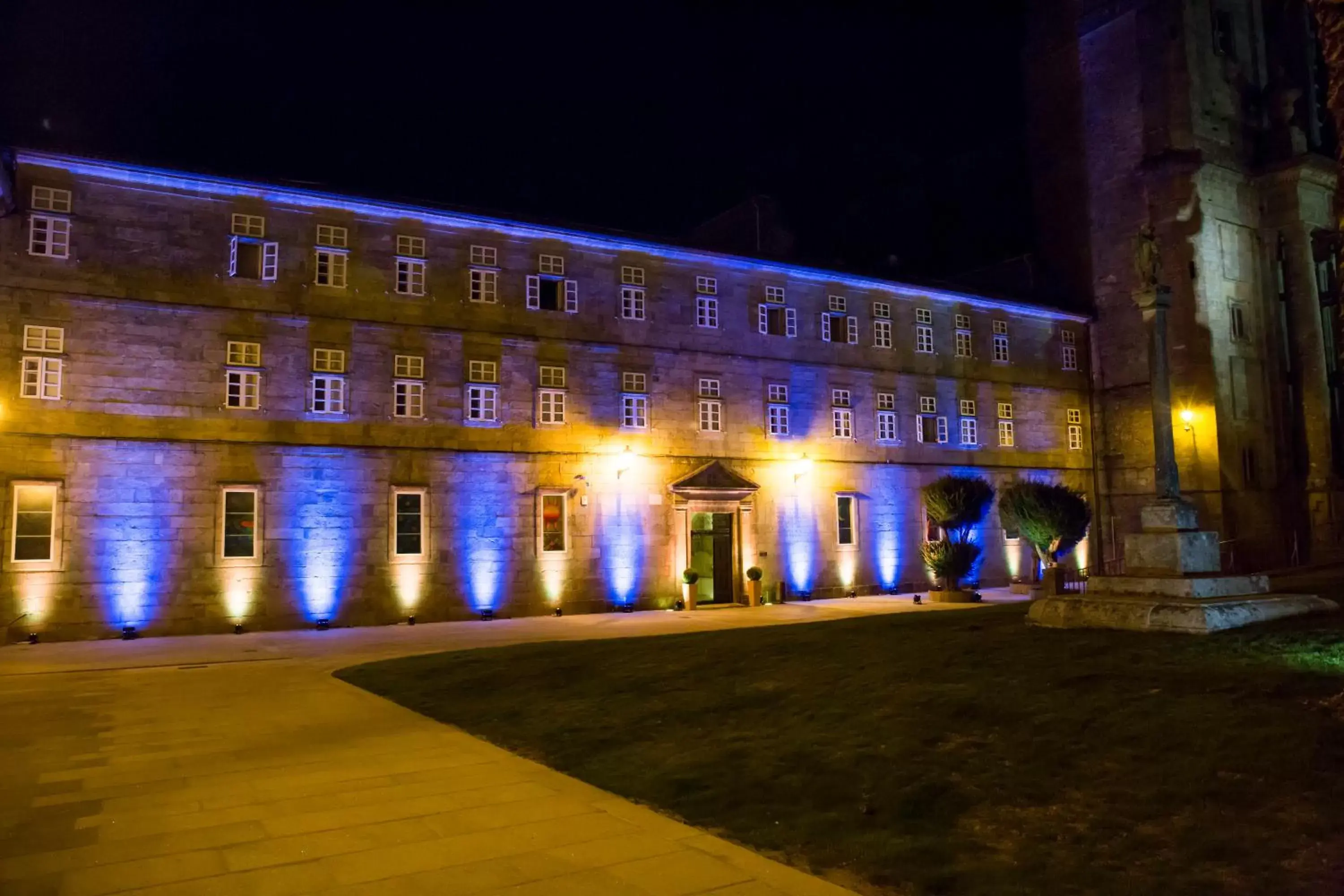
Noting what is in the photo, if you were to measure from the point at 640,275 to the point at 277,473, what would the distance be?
38.6 ft

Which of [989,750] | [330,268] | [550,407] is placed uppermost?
[330,268]

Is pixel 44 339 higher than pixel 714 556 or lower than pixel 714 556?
higher

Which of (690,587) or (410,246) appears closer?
(410,246)

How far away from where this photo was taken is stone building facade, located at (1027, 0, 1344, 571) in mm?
33750

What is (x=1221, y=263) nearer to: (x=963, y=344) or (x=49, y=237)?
(x=963, y=344)

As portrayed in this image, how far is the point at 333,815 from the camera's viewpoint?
6.85 meters

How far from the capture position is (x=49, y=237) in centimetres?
2111

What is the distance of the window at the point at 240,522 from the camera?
72.8 ft

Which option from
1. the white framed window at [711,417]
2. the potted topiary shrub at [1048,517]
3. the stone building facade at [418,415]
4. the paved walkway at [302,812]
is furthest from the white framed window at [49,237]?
the potted topiary shrub at [1048,517]

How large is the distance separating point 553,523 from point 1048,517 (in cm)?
1426

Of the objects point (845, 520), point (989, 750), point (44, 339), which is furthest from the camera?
point (845, 520)

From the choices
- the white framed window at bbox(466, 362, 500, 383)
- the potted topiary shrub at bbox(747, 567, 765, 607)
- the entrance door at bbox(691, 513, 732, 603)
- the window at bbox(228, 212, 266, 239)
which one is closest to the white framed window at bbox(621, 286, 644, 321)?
the white framed window at bbox(466, 362, 500, 383)

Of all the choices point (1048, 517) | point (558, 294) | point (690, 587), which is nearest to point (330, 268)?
point (558, 294)

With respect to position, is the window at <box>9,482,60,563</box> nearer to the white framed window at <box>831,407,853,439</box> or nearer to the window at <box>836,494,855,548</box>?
the window at <box>836,494,855,548</box>
